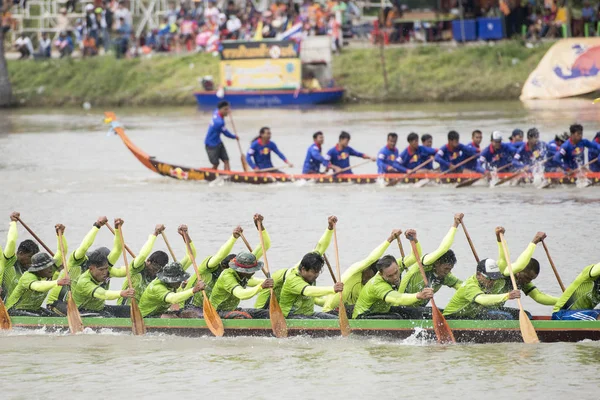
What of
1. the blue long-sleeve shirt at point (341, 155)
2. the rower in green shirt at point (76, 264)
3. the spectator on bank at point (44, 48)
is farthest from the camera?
the spectator on bank at point (44, 48)

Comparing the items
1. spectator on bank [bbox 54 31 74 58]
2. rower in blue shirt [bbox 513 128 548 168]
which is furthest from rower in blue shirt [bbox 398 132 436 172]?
spectator on bank [bbox 54 31 74 58]

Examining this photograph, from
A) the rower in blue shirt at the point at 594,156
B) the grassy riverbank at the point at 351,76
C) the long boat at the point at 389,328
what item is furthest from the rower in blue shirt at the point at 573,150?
the grassy riverbank at the point at 351,76

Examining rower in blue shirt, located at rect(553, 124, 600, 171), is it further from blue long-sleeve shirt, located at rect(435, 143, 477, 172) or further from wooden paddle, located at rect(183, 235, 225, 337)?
wooden paddle, located at rect(183, 235, 225, 337)

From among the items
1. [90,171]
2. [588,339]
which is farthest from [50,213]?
[588,339]

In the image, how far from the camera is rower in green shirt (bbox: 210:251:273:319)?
10.9 meters

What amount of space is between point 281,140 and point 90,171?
537 cm

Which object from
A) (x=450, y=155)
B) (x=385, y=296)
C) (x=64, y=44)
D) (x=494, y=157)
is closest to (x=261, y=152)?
(x=450, y=155)

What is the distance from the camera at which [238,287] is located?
36.0 ft

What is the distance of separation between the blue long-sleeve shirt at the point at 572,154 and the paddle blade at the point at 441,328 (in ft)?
28.5

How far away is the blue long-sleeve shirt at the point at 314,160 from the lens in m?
19.8

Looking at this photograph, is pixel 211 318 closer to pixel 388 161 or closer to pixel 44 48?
pixel 388 161

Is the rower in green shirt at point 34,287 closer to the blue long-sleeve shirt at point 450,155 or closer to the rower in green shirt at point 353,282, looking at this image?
the rower in green shirt at point 353,282

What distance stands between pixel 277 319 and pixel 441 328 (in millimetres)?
1579

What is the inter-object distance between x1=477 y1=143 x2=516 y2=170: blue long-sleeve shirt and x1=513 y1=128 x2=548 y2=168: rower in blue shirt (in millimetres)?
153
